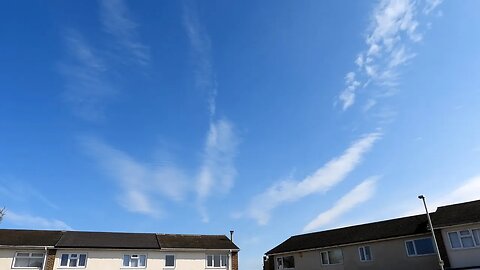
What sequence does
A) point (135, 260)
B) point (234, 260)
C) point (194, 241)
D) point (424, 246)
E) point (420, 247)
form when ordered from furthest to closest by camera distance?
point (194, 241) < point (234, 260) < point (135, 260) < point (420, 247) < point (424, 246)

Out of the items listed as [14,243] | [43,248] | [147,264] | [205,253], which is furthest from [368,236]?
[14,243]

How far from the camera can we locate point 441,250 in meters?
25.0

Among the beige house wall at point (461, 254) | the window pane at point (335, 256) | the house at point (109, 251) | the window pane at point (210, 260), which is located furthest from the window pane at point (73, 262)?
the beige house wall at point (461, 254)

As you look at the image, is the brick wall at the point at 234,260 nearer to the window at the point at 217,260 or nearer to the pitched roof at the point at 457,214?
the window at the point at 217,260

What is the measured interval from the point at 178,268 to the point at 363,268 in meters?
15.3

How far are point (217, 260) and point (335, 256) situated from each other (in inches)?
409

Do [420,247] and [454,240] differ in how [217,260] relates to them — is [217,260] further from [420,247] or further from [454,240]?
[454,240]

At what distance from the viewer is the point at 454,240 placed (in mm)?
24828

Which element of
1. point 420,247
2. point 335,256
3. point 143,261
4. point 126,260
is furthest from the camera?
point 335,256

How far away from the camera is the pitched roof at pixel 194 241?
3238 cm

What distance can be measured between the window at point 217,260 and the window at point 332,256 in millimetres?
8759

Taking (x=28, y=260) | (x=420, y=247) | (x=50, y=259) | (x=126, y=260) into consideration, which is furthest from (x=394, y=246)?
(x=28, y=260)

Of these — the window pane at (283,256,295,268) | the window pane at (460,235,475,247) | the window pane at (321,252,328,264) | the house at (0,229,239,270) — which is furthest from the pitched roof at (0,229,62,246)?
the window pane at (460,235,475,247)

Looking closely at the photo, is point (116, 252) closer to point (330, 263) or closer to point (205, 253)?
point (205, 253)
